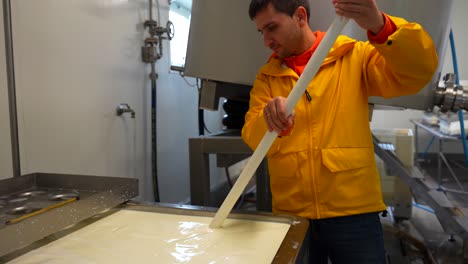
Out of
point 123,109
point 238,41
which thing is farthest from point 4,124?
point 238,41

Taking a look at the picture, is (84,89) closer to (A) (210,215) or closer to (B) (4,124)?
(B) (4,124)

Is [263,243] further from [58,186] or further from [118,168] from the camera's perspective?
[118,168]

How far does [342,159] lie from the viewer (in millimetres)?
708

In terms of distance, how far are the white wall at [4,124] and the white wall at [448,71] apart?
363 cm

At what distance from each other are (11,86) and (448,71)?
3786 millimetres

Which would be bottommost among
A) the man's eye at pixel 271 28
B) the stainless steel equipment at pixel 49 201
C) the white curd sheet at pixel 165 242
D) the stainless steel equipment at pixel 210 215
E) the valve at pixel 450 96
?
the white curd sheet at pixel 165 242

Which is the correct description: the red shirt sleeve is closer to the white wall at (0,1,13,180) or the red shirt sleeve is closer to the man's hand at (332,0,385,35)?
the man's hand at (332,0,385,35)

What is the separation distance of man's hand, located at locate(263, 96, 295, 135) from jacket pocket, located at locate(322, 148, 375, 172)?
145mm

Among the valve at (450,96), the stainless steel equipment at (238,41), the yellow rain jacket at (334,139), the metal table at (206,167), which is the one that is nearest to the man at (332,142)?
the yellow rain jacket at (334,139)

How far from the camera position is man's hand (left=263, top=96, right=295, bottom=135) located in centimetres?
60

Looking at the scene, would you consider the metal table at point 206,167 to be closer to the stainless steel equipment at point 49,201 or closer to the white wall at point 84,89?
the white wall at point 84,89

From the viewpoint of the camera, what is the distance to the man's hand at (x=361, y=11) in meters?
0.57

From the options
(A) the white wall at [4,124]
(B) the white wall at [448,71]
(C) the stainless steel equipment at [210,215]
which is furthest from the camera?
(B) the white wall at [448,71]

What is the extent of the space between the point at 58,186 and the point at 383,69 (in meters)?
0.79
